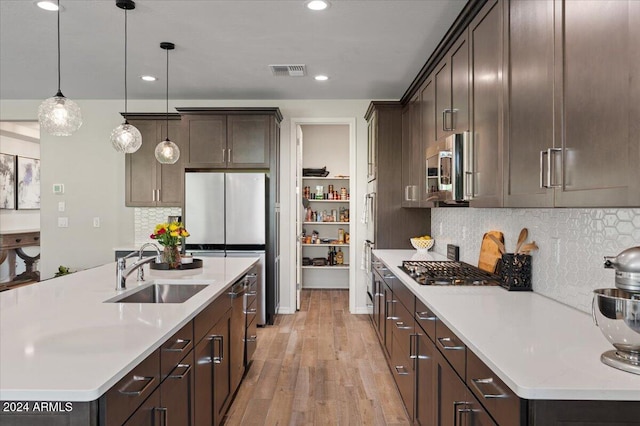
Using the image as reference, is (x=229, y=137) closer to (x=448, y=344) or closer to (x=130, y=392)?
(x=448, y=344)

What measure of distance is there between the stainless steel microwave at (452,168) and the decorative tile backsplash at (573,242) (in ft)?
1.22

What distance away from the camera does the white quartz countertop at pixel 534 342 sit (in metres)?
1.14

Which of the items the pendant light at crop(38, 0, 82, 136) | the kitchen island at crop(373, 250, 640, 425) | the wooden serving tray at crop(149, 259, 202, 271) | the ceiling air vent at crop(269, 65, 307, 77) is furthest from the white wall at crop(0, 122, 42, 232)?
the kitchen island at crop(373, 250, 640, 425)

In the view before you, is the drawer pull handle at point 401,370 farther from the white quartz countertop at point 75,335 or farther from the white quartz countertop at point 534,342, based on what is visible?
the white quartz countertop at point 75,335

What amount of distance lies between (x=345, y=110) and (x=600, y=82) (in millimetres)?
4455

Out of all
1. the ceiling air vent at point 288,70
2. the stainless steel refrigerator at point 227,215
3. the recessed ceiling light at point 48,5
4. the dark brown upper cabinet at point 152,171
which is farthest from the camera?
the dark brown upper cabinet at point 152,171

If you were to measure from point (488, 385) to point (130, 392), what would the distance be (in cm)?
107

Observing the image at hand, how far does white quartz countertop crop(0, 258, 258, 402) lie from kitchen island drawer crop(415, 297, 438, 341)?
108cm

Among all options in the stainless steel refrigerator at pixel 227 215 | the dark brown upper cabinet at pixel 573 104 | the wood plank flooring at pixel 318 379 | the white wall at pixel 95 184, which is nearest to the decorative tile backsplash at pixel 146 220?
the white wall at pixel 95 184

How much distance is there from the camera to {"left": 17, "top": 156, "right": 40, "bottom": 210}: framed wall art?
25.5 ft

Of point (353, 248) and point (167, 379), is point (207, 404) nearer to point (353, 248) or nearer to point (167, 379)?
point (167, 379)

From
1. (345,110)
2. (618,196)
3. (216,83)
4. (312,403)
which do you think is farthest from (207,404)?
(345,110)

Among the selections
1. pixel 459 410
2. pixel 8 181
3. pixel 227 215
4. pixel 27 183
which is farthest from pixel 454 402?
pixel 27 183

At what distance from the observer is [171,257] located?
3230 mm
